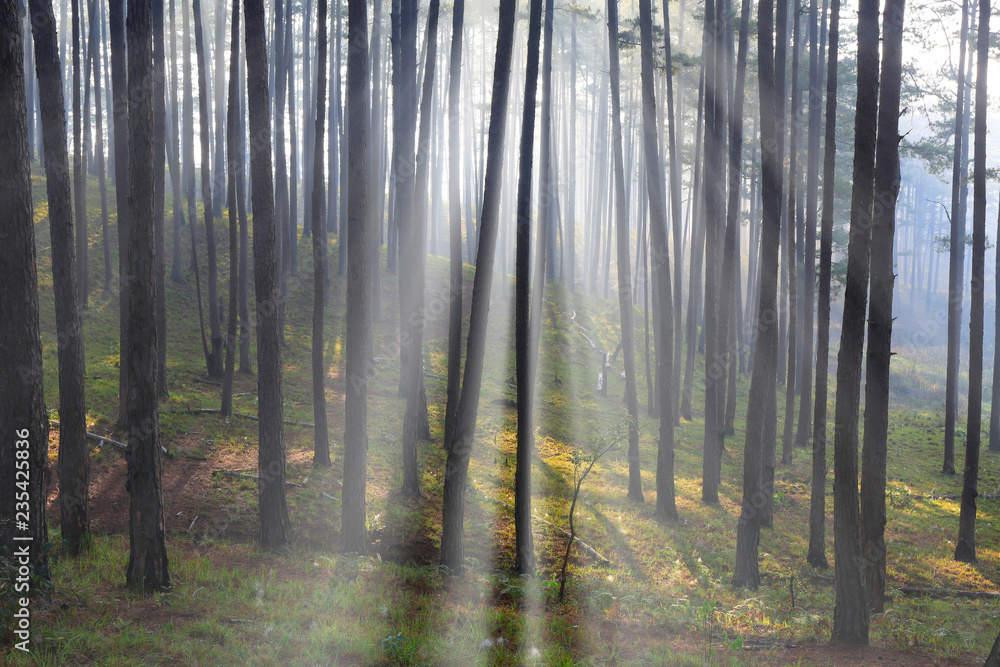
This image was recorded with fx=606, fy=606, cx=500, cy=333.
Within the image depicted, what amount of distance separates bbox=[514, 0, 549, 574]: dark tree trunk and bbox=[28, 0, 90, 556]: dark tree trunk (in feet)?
16.3

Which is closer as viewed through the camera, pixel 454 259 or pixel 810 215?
pixel 454 259

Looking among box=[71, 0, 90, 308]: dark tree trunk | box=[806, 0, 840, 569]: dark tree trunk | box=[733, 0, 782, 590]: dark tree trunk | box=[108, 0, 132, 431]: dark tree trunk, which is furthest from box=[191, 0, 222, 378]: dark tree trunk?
box=[806, 0, 840, 569]: dark tree trunk

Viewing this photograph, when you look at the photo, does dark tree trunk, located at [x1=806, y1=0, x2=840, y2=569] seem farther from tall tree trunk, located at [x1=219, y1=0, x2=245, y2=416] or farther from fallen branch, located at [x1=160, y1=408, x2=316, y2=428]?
tall tree trunk, located at [x1=219, y1=0, x2=245, y2=416]

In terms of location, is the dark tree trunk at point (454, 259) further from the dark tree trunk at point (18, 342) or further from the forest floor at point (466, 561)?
the dark tree trunk at point (18, 342)

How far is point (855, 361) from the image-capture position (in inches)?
258

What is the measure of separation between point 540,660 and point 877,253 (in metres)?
5.43

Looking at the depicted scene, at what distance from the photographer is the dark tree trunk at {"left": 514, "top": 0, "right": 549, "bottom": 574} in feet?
25.9


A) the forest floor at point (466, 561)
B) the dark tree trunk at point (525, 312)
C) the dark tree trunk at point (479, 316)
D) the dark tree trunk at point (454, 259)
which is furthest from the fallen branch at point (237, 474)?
the dark tree trunk at point (525, 312)

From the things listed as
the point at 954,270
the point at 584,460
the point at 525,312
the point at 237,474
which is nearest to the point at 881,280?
the point at 584,460

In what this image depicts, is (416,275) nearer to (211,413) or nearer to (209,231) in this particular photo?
(211,413)

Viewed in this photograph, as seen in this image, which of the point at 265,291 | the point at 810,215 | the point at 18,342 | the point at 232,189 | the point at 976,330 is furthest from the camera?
the point at 810,215

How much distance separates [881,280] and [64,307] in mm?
8829

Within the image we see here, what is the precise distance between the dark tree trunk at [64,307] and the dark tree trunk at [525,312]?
196 inches

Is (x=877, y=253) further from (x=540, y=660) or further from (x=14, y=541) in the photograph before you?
(x=14, y=541)
